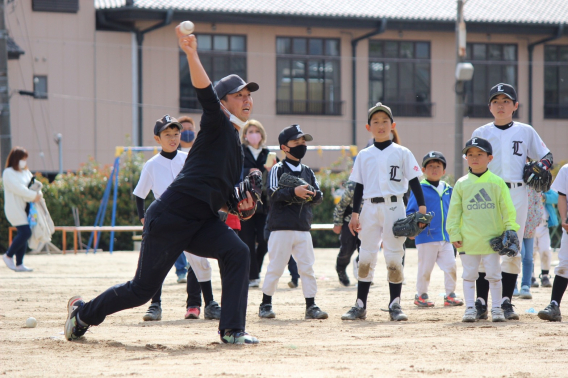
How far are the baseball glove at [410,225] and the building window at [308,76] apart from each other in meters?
20.4

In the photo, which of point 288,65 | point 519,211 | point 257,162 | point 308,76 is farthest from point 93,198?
point 519,211

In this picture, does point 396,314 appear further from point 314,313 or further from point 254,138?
point 254,138

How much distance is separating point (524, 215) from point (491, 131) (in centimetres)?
94

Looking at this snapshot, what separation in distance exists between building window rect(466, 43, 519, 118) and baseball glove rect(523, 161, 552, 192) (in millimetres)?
22489

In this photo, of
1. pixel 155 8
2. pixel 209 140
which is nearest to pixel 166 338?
pixel 209 140

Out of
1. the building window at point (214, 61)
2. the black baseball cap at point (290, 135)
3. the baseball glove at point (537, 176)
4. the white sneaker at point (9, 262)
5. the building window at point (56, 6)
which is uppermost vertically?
the building window at point (56, 6)

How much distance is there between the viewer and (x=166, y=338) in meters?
5.99

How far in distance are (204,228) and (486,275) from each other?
2936 millimetres

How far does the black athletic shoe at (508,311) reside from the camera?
277 inches

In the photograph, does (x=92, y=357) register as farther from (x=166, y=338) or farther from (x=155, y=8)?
(x=155, y=8)

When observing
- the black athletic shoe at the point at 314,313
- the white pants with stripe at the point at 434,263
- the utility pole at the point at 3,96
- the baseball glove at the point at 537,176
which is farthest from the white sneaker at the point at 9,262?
the baseball glove at the point at 537,176

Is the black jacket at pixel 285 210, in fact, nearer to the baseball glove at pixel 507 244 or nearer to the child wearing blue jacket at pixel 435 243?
the child wearing blue jacket at pixel 435 243

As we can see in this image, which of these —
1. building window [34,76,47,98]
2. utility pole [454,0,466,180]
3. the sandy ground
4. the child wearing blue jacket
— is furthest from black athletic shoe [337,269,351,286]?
building window [34,76,47,98]

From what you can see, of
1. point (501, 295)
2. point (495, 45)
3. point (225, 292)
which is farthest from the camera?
point (495, 45)
